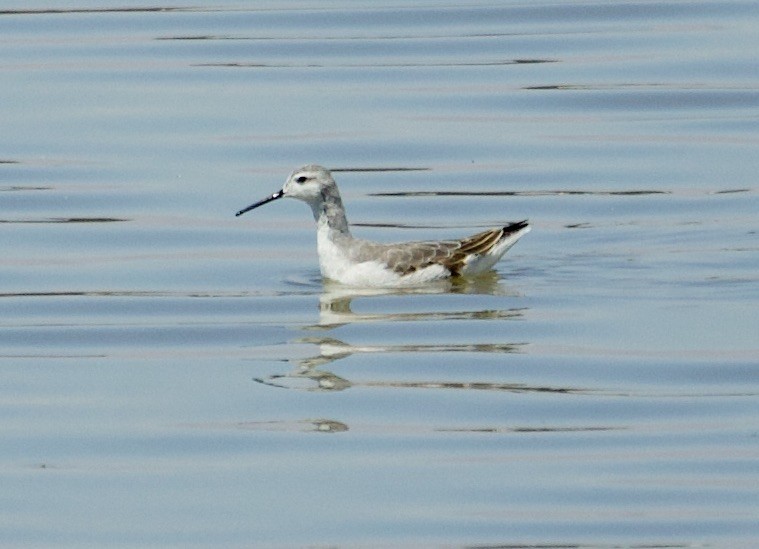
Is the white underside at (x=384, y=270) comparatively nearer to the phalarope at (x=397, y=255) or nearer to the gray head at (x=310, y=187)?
the phalarope at (x=397, y=255)

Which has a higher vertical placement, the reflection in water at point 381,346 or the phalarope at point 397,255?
the phalarope at point 397,255

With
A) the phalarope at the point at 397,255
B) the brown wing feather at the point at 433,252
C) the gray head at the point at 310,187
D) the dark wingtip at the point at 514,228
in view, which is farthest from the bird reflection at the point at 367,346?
the gray head at the point at 310,187

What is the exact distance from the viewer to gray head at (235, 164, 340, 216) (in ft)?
54.3

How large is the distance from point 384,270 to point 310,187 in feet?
3.49

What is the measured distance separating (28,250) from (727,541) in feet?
29.7

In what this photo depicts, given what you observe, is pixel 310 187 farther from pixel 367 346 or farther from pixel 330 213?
pixel 367 346

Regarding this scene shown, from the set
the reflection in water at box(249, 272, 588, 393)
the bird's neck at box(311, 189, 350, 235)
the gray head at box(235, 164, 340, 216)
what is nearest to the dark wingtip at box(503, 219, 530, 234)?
the reflection in water at box(249, 272, 588, 393)

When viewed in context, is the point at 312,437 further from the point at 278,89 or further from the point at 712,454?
the point at 278,89

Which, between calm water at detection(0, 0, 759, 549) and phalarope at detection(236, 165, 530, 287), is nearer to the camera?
calm water at detection(0, 0, 759, 549)

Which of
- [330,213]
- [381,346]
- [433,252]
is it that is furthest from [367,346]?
[330,213]

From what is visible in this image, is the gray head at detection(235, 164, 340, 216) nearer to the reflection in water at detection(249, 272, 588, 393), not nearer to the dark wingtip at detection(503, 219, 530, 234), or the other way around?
the reflection in water at detection(249, 272, 588, 393)

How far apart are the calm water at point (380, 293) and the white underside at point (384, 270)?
6.3 inches

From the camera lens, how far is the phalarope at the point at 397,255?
16.0 m

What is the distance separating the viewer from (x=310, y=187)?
1664cm
